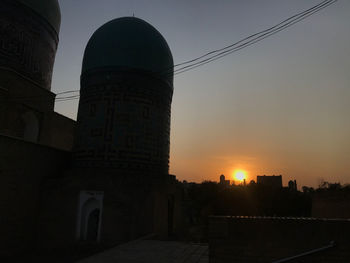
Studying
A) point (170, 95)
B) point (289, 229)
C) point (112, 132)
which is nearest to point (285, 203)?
point (170, 95)

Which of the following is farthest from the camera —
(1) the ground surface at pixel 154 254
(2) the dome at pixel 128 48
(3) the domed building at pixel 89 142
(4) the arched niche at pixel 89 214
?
(2) the dome at pixel 128 48

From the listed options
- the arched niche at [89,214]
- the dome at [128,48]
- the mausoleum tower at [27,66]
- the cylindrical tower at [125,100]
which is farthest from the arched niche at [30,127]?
the arched niche at [89,214]

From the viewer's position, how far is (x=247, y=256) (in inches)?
211

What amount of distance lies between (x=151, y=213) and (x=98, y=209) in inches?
74.3

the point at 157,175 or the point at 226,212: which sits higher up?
the point at 157,175

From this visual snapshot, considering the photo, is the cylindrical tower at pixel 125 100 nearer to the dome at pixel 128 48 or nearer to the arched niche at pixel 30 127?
the dome at pixel 128 48

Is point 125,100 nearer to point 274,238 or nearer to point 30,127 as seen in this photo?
point 30,127

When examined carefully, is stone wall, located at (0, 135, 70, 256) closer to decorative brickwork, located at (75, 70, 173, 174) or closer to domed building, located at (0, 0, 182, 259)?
domed building, located at (0, 0, 182, 259)

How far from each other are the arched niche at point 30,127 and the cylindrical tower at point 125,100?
114 inches

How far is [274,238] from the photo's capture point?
526cm

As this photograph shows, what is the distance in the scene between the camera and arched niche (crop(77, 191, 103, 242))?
980 cm

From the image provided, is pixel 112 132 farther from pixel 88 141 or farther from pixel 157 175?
pixel 157 175

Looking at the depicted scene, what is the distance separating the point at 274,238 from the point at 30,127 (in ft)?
40.5

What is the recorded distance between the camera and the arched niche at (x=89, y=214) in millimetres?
9805
